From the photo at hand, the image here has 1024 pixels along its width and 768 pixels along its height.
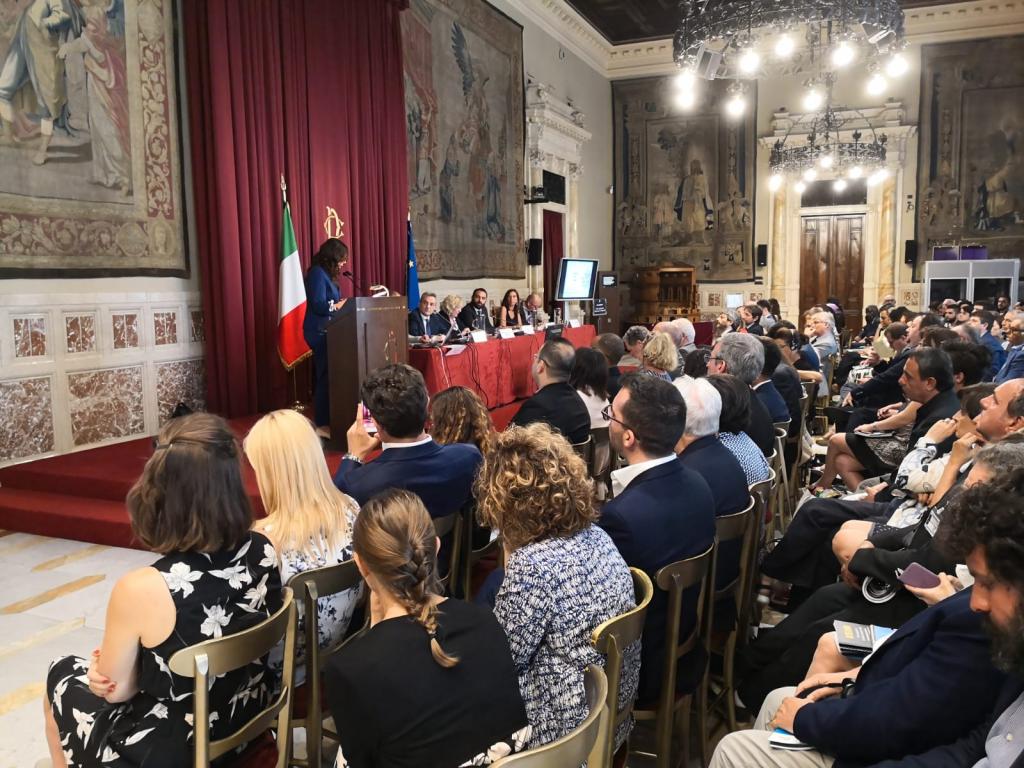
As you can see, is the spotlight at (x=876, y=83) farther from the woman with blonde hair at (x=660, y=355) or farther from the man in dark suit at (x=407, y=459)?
the man in dark suit at (x=407, y=459)

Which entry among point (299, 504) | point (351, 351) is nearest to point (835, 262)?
point (351, 351)

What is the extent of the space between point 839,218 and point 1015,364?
11733 mm

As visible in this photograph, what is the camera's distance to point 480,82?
1174 centimetres

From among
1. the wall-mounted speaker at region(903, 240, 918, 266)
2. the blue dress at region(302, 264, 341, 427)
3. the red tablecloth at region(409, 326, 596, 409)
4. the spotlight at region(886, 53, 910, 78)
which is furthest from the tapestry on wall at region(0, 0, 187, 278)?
the wall-mounted speaker at region(903, 240, 918, 266)

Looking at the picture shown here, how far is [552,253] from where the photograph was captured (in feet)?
47.8

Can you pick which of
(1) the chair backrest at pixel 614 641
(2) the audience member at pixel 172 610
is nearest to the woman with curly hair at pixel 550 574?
(1) the chair backrest at pixel 614 641

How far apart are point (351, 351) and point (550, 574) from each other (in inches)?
159

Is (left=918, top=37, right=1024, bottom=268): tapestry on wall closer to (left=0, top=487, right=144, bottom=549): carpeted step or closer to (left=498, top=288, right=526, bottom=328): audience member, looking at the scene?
(left=498, top=288, right=526, bottom=328): audience member

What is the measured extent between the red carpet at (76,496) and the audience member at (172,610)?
101 inches

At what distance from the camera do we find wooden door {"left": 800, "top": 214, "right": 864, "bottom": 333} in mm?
15836

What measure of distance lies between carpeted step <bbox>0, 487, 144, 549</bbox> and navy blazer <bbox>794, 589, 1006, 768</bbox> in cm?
390

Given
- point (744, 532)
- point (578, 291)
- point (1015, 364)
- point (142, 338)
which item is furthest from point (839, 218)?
point (744, 532)

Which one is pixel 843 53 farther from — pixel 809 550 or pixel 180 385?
pixel 180 385

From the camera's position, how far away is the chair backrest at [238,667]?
5.43 ft
